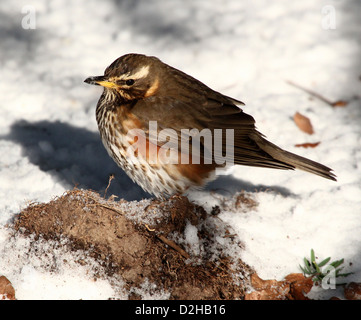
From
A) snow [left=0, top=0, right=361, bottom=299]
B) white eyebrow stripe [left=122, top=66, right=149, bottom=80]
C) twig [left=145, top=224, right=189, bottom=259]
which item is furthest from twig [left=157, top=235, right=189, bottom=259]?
white eyebrow stripe [left=122, top=66, right=149, bottom=80]

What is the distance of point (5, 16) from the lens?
6000 mm

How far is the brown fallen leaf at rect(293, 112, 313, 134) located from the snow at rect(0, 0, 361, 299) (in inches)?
2.8

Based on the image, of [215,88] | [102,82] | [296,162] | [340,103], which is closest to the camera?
[102,82]

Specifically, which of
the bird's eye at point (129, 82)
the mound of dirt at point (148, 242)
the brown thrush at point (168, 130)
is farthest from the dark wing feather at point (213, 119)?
the mound of dirt at point (148, 242)

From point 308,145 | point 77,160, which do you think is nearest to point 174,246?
Result: point 77,160

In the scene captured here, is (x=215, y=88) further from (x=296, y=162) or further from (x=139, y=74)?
(x=139, y=74)

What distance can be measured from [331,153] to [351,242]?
47.9 inches

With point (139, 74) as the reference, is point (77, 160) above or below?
below

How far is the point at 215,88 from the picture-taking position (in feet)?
17.7

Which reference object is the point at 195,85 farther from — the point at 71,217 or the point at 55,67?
the point at 55,67

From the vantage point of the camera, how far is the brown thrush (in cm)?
345

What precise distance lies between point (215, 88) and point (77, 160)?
184 cm

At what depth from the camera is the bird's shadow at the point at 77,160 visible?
4.17 m

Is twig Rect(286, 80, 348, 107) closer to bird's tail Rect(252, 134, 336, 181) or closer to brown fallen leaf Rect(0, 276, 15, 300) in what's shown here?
bird's tail Rect(252, 134, 336, 181)
